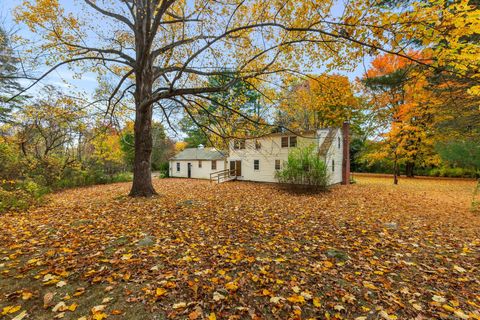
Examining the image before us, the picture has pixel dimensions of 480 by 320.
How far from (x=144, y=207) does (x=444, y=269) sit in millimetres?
7704

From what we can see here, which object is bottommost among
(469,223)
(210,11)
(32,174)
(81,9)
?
(469,223)

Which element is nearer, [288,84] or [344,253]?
[344,253]

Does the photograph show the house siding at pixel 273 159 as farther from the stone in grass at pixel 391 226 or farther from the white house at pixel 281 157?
the stone in grass at pixel 391 226

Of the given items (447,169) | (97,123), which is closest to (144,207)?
(97,123)

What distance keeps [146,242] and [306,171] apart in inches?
408

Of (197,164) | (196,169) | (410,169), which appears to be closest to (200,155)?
(197,164)

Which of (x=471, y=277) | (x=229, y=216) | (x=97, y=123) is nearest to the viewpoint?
(x=471, y=277)

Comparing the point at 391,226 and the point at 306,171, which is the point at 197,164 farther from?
the point at 391,226

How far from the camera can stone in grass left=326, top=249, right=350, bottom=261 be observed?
386 cm

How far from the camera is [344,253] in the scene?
4078 mm

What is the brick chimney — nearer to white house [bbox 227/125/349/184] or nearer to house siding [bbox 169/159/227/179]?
white house [bbox 227/125/349/184]

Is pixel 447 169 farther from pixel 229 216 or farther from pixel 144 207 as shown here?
pixel 144 207

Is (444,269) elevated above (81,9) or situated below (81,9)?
below

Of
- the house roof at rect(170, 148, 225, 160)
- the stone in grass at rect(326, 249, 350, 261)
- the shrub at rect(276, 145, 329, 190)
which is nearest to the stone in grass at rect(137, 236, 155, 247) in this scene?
the stone in grass at rect(326, 249, 350, 261)
